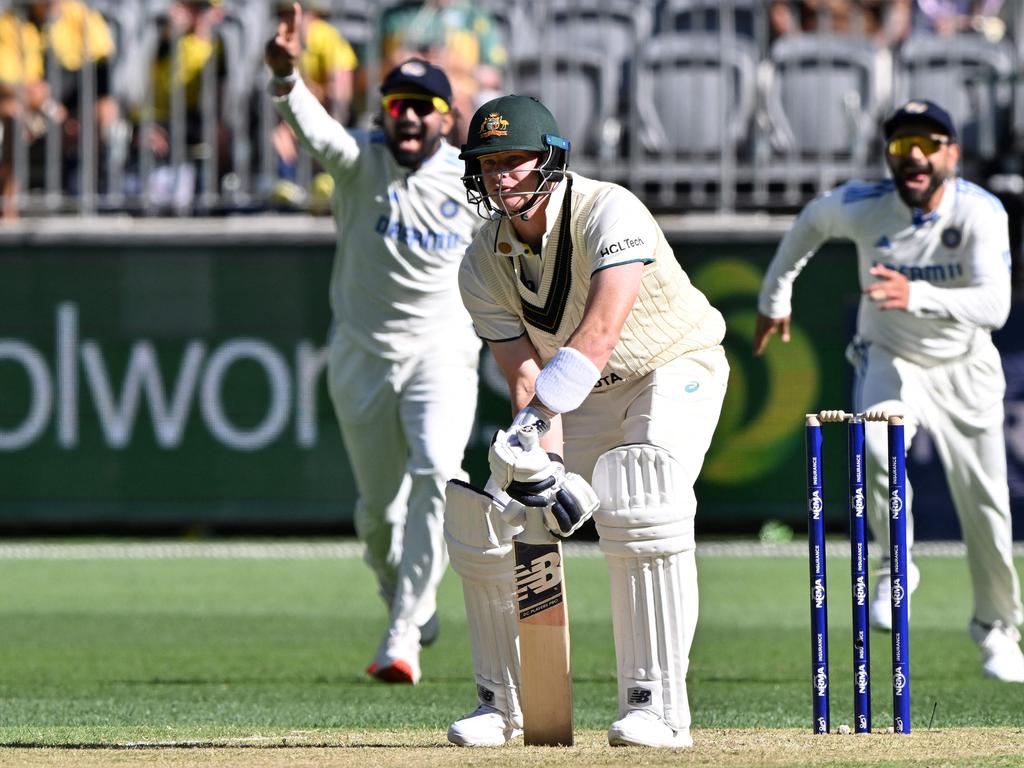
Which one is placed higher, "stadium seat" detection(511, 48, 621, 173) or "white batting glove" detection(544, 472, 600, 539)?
"stadium seat" detection(511, 48, 621, 173)

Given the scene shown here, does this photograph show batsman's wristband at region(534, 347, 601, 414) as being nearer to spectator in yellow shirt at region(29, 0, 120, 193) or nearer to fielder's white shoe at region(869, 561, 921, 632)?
fielder's white shoe at region(869, 561, 921, 632)

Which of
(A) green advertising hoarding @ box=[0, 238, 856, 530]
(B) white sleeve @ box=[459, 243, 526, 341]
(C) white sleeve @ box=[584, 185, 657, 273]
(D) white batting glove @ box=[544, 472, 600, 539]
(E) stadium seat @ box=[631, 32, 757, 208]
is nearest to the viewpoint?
(D) white batting glove @ box=[544, 472, 600, 539]

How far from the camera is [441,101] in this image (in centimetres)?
804

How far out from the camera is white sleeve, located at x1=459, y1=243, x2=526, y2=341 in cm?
563

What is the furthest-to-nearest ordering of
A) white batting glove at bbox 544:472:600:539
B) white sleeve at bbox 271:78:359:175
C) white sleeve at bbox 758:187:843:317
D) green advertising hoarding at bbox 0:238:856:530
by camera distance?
green advertising hoarding at bbox 0:238:856:530
white sleeve at bbox 758:187:843:317
white sleeve at bbox 271:78:359:175
white batting glove at bbox 544:472:600:539

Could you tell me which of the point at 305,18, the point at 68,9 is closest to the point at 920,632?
the point at 305,18

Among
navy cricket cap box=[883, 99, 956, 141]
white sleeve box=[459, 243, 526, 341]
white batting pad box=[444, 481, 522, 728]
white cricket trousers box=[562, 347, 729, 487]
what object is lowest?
white batting pad box=[444, 481, 522, 728]

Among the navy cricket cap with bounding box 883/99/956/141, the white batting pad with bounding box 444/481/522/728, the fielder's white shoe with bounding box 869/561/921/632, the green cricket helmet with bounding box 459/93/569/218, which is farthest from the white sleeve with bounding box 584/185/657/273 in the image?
the fielder's white shoe with bounding box 869/561/921/632

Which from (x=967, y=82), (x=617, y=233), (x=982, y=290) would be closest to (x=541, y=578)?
(x=617, y=233)

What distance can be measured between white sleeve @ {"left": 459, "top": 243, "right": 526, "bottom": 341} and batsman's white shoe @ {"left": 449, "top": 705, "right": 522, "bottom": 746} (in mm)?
1115

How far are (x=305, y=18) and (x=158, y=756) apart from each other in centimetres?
926

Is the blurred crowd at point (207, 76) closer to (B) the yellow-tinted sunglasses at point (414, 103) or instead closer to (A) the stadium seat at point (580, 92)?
(A) the stadium seat at point (580, 92)

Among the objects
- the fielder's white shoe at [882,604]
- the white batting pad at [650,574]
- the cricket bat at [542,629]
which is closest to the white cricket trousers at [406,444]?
the fielder's white shoe at [882,604]

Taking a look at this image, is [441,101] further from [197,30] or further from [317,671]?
[197,30]
